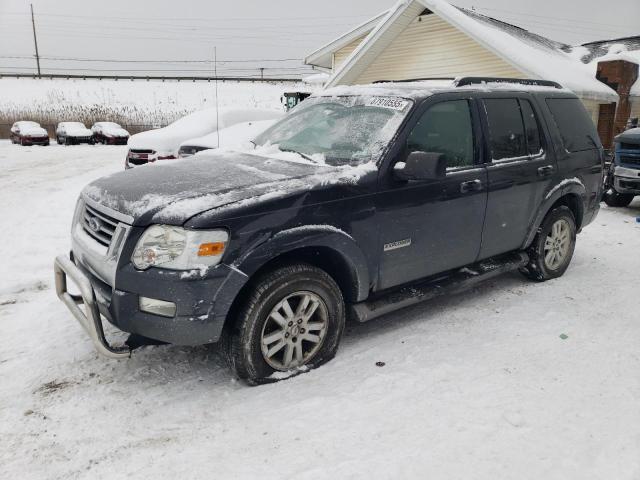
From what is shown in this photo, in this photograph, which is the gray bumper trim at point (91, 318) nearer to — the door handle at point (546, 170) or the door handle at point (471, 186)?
the door handle at point (471, 186)

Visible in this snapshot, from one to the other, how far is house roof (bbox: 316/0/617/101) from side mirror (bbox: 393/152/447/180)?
9620mm

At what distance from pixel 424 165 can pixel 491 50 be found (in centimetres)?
1054

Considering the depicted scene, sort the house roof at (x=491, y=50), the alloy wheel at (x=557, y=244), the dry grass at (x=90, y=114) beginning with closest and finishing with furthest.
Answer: the alloy wheel at (x=557, y=244) < the house roof at (x=491, y=50) < the dry grass at (x=90, y=114)

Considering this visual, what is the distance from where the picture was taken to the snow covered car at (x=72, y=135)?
2947cm

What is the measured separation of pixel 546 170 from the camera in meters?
4.71

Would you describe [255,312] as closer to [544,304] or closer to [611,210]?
[544,304]

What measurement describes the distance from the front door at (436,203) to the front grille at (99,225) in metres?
1.74

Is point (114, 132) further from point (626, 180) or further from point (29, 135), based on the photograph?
point (626, 180)

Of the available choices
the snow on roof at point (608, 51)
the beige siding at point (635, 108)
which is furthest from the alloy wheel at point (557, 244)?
the beige siding at point (635, 108)

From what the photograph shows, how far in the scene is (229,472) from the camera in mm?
2445

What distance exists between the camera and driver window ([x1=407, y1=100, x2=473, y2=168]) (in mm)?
3686

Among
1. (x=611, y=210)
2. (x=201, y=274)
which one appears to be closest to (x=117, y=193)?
(x=201, y=274)

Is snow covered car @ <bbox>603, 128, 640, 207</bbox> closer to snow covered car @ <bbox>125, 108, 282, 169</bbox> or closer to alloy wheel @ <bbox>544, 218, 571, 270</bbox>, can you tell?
alloy wheel @ <bbox>544, 218, 571, 270</bbox>

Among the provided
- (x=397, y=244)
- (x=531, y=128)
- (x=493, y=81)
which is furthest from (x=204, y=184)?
(x=531, y=128)
